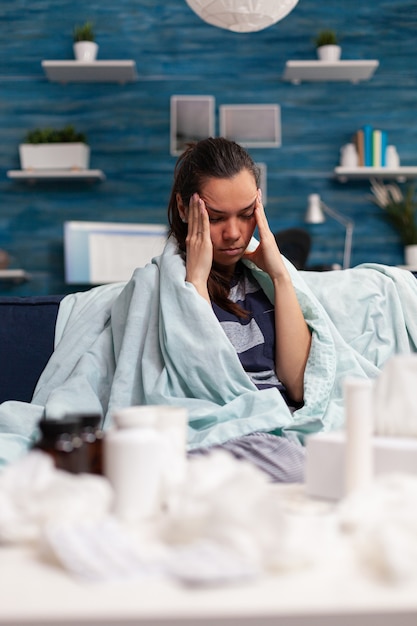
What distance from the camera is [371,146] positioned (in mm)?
4633

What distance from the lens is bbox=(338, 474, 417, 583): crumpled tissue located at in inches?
26.0

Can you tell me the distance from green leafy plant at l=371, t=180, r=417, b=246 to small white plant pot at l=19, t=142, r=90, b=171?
1.68 metres

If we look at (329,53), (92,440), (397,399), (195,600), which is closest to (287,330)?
(397,399)

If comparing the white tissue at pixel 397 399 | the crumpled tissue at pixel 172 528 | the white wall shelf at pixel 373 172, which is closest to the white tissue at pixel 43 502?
the crumpled tissue at pixel 172 528

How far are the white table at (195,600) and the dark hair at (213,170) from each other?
140cm

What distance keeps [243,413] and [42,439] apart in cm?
87

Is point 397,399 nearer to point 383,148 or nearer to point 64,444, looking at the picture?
point 64,444

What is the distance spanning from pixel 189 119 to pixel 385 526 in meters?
4.31

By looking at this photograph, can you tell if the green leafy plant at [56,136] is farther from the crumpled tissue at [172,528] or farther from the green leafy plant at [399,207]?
the crumpled tissue at [172,528]

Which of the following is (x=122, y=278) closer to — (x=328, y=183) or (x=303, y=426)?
(x=328, y=183)

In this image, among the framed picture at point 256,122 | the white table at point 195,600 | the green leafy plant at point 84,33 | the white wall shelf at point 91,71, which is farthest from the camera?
the framed picture at point 256,122

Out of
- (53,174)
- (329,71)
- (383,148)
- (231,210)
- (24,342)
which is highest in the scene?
(329,71)

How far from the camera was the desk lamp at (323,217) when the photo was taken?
4.62 meters

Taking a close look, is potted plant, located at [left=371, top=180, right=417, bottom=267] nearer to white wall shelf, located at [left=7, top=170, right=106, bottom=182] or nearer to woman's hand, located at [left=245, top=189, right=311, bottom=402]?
white wall shelf, located at [left=7, top=170, right=106, bottom=182]
